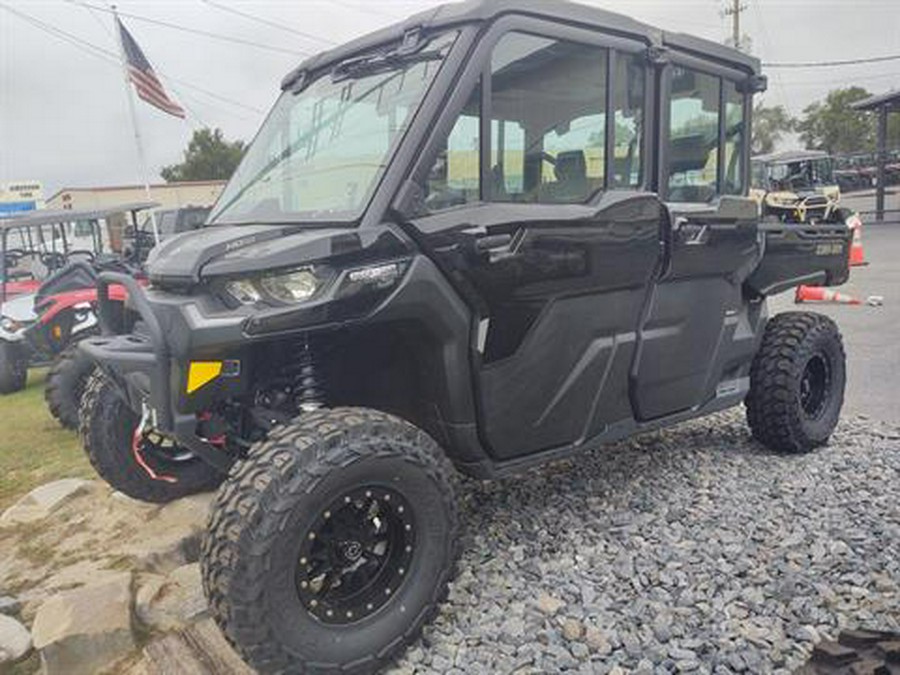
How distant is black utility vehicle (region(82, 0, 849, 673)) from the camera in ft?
8.19

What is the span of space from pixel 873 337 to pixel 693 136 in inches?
212

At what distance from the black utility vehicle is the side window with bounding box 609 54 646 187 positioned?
12mm

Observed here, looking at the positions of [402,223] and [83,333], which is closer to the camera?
[402,223]

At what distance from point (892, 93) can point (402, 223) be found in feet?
82.0

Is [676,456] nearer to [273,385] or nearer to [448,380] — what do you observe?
[448,380]

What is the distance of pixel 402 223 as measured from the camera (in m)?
2.72

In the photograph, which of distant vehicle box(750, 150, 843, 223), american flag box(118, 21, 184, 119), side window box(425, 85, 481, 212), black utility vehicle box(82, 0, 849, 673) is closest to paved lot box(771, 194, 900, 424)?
black utility vehicle box(82, 0, 849, 673)

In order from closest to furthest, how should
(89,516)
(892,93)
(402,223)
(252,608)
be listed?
(252,608) → (402,223) → (89,516) → (892,93)

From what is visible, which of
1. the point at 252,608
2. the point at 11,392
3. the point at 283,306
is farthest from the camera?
the point at 11,392

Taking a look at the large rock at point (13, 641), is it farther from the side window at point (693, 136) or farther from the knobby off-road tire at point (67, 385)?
the side window at point (693, 136)

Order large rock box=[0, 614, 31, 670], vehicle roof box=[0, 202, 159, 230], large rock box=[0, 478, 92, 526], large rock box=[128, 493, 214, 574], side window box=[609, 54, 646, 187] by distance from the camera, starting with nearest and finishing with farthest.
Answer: large rock box=[0, 614, 31, 670] < side window box=[609, 54, 646, 187] < large rock box=[128, 493, 214, 574] < large rock box=[0, 478, 92, 526] < vehicle roof box=[0, 202, 159, 230]

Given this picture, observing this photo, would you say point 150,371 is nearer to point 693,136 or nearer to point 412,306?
point 412,306

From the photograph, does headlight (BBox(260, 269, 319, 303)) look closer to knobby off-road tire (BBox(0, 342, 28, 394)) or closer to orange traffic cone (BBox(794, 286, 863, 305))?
knobby off-road tire (BBox(0, 342, 28, 394))

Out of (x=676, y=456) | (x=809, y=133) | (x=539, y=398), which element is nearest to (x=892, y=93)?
(x=676, y=456)
